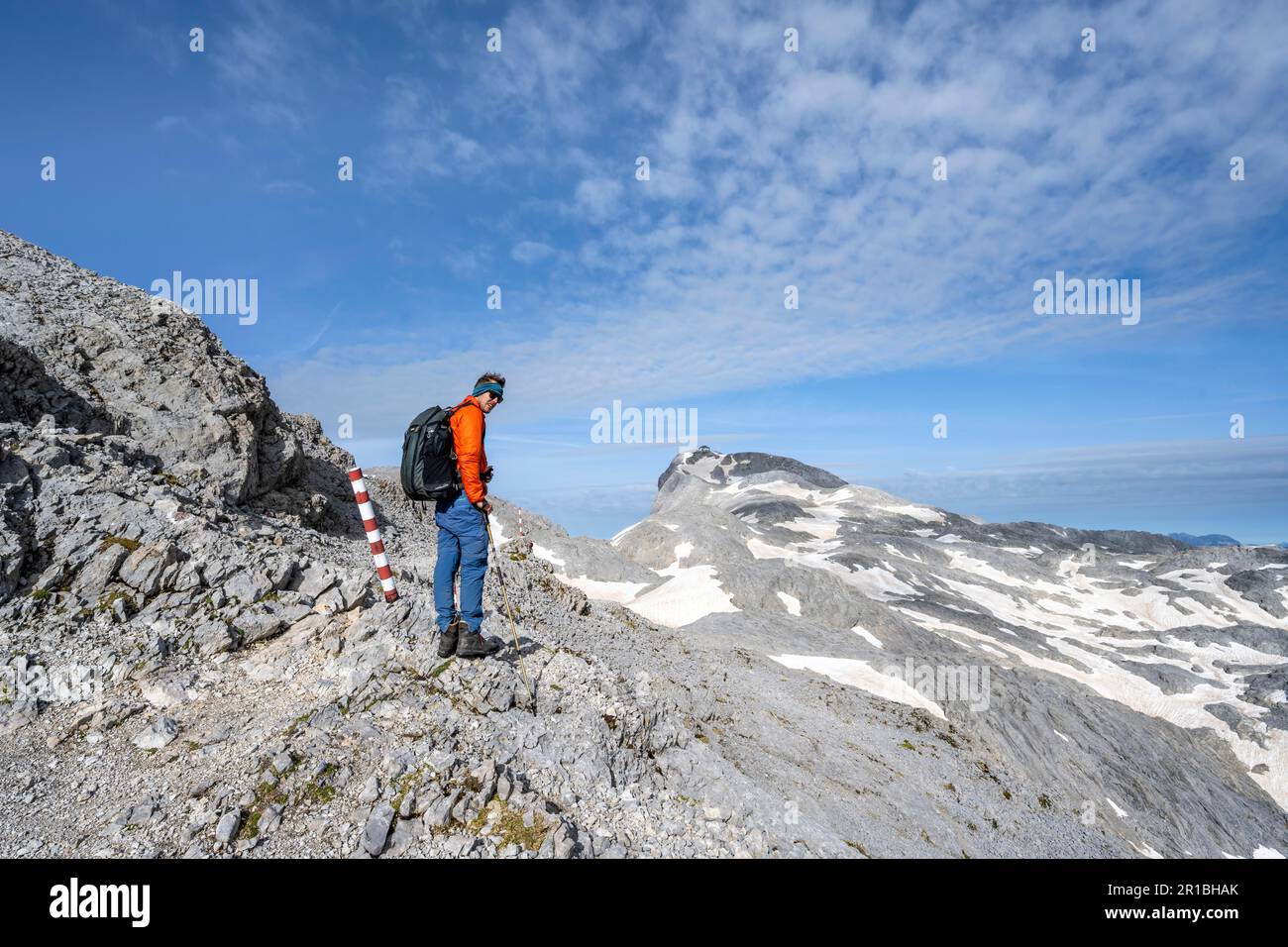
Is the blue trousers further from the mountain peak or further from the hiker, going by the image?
the mountain peak

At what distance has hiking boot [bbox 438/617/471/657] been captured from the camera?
10219 millimetres

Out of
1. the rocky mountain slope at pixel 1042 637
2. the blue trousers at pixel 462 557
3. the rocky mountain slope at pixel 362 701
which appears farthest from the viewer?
the rocky mountain slope at pixel 1042 637

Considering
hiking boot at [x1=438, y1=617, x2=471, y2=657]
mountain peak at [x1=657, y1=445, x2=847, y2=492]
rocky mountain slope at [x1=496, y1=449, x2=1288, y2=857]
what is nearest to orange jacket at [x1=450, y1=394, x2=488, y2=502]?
hiking boot at [x1=438, y1=617, x2=471, y2=657]

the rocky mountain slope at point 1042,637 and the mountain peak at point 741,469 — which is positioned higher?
the mountain peak at point 741,469

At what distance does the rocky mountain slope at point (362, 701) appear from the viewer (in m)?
7.53

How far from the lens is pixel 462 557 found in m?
10.2

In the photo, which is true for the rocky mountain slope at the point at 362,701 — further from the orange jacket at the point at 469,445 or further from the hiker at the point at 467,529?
the orange jacket at the point at 469,445

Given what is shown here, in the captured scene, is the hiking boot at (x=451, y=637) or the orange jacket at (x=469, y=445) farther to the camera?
the hiking boot at (x=451, y=637)

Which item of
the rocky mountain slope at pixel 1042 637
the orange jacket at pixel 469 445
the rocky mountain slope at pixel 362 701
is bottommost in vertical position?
the rocky mountain slope at pixel 1042 637

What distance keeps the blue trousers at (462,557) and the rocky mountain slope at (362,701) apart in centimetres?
88

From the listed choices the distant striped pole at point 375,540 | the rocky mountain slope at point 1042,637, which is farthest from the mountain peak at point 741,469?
the distant striped pole at point 375,540
